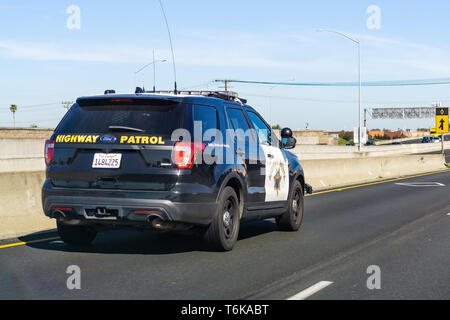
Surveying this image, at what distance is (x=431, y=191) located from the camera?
20.8 meters

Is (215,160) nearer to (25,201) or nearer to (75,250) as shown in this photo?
(75,250)

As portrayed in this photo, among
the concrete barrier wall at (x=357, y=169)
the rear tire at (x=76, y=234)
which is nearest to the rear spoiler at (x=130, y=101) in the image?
the rear tire at (x=76, y=234)

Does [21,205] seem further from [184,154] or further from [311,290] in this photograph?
[311,290]

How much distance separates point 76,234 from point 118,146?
1729 millimetres

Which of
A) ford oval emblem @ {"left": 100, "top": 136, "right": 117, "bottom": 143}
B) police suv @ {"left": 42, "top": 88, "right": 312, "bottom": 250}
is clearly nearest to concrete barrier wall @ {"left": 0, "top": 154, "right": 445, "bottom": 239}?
police suv @ {"left": 42, "top": 88, "right": 312, "bottom": 250}

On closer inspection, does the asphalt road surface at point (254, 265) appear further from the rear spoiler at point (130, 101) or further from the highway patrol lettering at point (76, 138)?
the rear spoiler at point (130, 101)

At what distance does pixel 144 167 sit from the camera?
7918 mm

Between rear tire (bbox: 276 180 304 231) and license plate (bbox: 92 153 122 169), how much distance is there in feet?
12.5

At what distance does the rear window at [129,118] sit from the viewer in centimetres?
807

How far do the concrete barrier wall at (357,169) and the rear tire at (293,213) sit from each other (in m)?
9.70

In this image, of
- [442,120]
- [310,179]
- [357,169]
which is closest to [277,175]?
[310,179]
